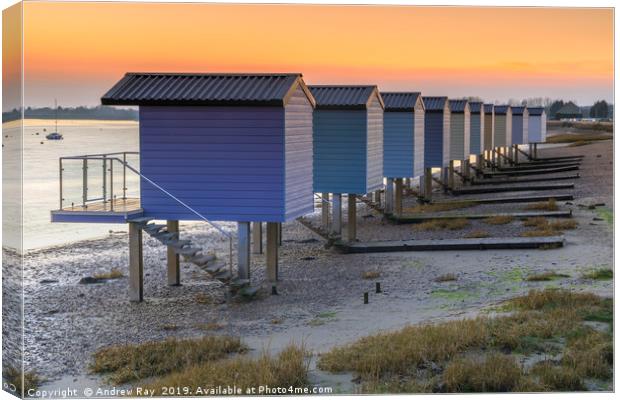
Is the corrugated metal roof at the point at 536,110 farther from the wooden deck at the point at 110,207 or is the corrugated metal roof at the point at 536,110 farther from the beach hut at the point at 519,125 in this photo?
the wooden deck at the point at 110,207

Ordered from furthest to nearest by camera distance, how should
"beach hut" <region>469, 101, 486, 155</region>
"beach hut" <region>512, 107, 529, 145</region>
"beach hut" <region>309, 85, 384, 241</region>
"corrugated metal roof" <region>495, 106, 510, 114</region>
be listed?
1. "beach hut" <region>512, 107, 529, 145</region>
2. "corrugated metal roof" <region>495, 106, 510, 114</region>
3. "beach hut" <region>469, 101, 486, 155</region>
4. "beach hut" <region>309, 85, 384, 241</region>

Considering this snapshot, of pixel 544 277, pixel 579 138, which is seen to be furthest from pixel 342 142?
pixel 579 138

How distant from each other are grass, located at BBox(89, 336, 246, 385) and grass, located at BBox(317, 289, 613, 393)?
85.2 inches

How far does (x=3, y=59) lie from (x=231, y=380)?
613 cm

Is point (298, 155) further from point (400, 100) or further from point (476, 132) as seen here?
point (476, 132)

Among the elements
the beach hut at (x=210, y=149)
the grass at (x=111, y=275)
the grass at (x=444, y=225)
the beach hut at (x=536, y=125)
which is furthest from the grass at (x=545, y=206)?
the beach hut at (x=536, y=125)

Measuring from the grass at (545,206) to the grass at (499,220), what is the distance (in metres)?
2.58

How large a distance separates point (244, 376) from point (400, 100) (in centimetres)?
2350

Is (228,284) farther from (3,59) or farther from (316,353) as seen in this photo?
(3,59)

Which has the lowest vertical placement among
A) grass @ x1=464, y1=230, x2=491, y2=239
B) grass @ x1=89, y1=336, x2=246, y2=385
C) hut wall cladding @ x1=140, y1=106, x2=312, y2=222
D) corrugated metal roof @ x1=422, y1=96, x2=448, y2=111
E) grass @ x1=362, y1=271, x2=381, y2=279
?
grass @ x1=89, y1=336, x2=246, y2=385

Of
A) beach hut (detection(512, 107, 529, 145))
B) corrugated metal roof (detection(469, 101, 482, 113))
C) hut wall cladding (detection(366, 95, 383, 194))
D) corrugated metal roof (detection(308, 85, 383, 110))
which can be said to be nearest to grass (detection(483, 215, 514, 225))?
hut wall cladding (detection(366, 95, 383, 194))

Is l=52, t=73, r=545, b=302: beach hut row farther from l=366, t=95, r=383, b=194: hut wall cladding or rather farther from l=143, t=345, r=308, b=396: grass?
l=143, t=345, r=308, b=396: grass

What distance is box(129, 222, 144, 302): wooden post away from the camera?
2178 cm

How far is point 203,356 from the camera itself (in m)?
16.0
